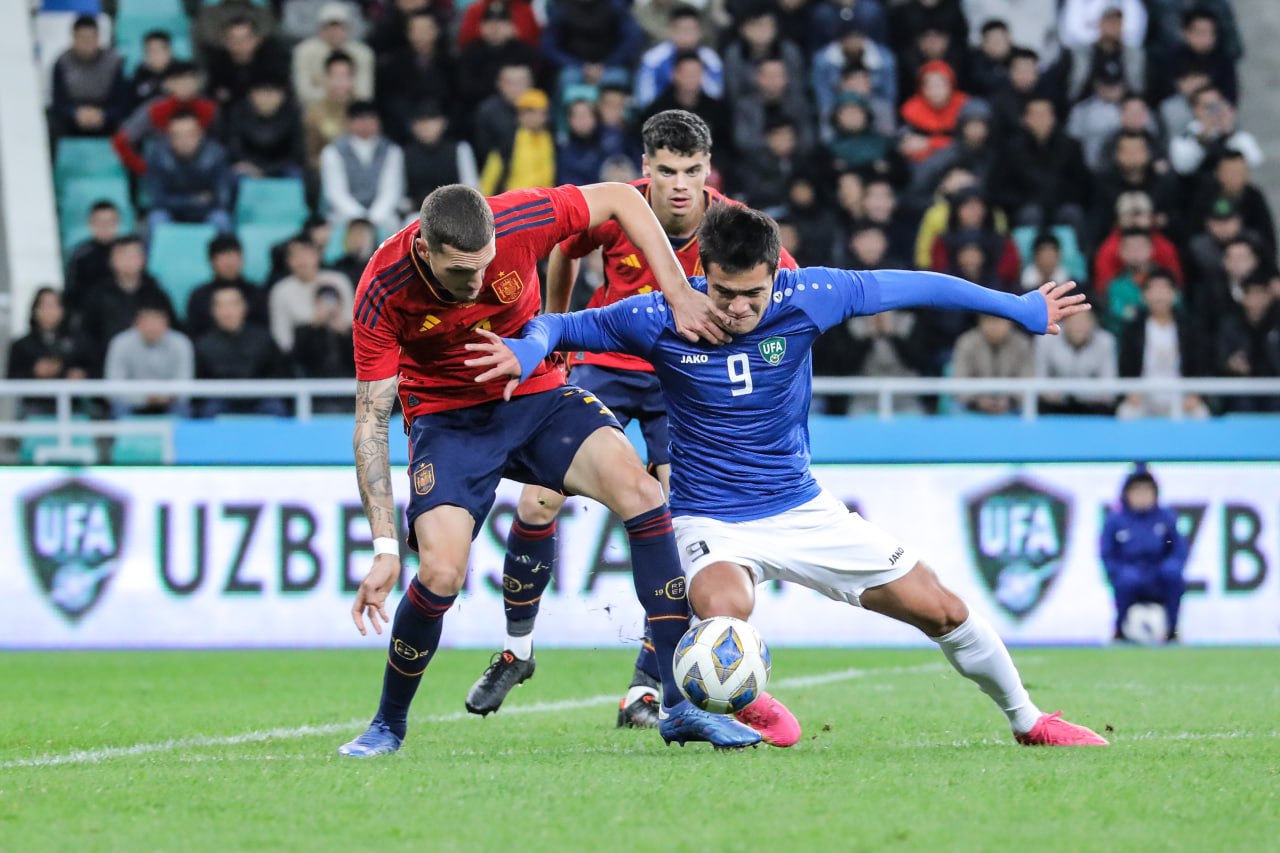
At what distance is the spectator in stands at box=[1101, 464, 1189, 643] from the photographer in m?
11.4

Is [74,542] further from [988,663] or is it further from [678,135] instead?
[988,663]

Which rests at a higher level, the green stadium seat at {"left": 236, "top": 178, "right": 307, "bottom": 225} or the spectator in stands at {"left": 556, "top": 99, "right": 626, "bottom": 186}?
the spectator in stands at {"left": 556, "top": 99, "right": 626, "bottom": 186}

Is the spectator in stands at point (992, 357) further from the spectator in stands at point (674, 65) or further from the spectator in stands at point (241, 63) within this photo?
the spectator in stands at point (241, 63)

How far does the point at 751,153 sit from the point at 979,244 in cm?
207

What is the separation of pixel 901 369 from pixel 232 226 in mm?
5304

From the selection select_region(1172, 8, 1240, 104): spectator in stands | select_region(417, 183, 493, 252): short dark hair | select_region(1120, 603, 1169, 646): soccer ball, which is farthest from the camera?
select_region(1172, 8, 1240, 104): spectator in stands

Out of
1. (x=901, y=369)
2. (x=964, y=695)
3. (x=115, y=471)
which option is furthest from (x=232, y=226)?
(x=964, y=695)

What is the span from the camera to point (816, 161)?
1538cm

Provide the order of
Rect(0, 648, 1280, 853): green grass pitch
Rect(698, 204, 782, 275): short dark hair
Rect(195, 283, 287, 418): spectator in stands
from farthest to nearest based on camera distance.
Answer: Rect(195, 283, 287, 418): spectator in stands < Rect(698, 204, 782, 275): short dark hair < Rect(0, 648, 1280, 853): green grass pitch

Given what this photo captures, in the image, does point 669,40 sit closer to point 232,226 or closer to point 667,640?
point 232,226

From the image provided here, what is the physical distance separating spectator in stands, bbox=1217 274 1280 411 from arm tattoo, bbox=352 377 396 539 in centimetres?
955

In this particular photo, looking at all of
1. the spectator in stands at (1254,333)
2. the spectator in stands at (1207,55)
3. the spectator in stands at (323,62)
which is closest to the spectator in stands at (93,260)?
the spectator in stands at (323,62)

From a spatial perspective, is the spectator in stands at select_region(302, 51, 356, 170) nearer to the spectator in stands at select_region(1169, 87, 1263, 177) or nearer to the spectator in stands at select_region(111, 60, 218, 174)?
the spectator in stands at select_region(111, 60, 218, 174)

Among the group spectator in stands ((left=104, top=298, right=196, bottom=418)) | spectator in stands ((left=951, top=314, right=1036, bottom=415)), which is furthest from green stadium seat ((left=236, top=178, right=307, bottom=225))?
spectator in stands ((left=951, top=314, right=1036, bottom=415))
